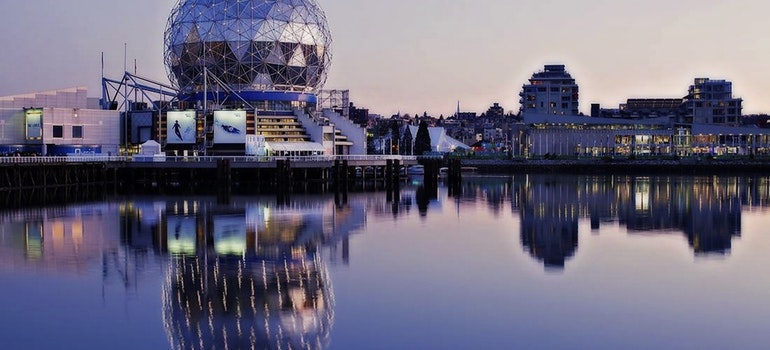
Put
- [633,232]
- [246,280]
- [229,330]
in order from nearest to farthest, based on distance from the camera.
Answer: [229,330] → [246,280] → [633,232]

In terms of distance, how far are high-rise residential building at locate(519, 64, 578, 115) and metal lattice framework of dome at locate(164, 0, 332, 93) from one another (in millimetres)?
95638

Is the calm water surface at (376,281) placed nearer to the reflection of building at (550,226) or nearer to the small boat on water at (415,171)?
the reflection of building at (550,226)

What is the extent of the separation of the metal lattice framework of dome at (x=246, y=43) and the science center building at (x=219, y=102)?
99 mm

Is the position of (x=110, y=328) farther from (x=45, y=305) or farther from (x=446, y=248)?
(x=446, y=248)

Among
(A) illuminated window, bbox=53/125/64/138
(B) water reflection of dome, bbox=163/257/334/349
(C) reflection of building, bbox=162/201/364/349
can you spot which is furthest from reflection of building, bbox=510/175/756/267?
(A) illuminated window, bbox=53/125/64/138

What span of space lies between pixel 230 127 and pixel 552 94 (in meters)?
113

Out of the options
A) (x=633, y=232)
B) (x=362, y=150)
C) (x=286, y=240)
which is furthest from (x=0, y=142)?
(x=633, y=232)

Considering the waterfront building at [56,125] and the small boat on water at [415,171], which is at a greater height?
the waterfront building at [56,125]

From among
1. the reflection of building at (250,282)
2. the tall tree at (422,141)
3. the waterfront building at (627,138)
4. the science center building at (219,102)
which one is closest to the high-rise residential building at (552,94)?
the waterfront building at (627,138)

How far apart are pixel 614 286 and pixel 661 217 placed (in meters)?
21.8

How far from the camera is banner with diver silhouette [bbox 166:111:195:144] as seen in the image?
79.8 metres

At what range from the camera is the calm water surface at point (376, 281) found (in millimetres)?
17125

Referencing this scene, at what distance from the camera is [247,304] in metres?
19.4

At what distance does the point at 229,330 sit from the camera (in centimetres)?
1712
